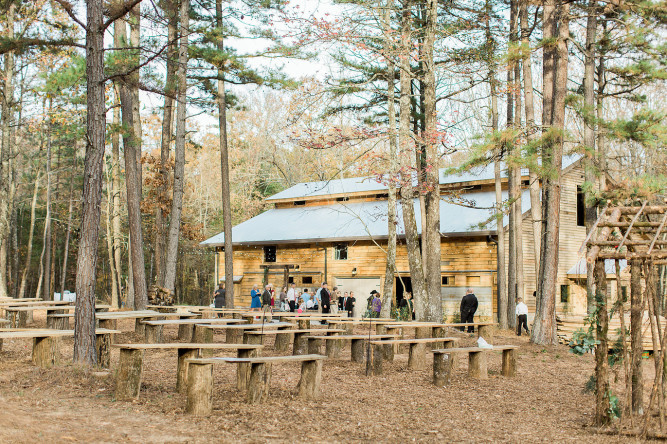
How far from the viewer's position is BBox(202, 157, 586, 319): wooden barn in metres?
25.7

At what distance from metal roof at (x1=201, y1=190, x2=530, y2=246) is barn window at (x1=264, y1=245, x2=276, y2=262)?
0.72m

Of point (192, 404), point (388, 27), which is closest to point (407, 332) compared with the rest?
point (388, 27)

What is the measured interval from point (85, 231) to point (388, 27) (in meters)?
12.0

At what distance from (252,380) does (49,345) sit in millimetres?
4020

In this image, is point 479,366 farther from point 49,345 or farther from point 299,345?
point 49,345

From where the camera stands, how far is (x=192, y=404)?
744 cm

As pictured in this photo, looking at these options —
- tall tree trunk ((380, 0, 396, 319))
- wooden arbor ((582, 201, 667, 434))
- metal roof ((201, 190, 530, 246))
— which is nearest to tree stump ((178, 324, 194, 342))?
tall tree trunk ((380, 0, 396, 319))

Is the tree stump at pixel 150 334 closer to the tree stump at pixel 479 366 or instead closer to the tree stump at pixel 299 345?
the tree stump at pixel 299 345

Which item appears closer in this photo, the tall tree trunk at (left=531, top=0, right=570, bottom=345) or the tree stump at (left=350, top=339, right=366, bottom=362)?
the tree stump at (left=350, top=339, right=366, bottom=362)

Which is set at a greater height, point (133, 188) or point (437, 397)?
point (133, 188)

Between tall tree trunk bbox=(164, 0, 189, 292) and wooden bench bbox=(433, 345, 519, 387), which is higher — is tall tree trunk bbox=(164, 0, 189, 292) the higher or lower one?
the higher one

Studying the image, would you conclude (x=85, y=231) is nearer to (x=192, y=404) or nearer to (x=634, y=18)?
(x=192, y=404)

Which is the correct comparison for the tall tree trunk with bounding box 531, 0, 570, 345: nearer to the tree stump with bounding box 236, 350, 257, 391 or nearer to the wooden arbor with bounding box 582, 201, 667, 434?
the wooden arbor with bounding box 582, 201, 667, 434

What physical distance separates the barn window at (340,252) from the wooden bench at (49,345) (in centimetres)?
1951
